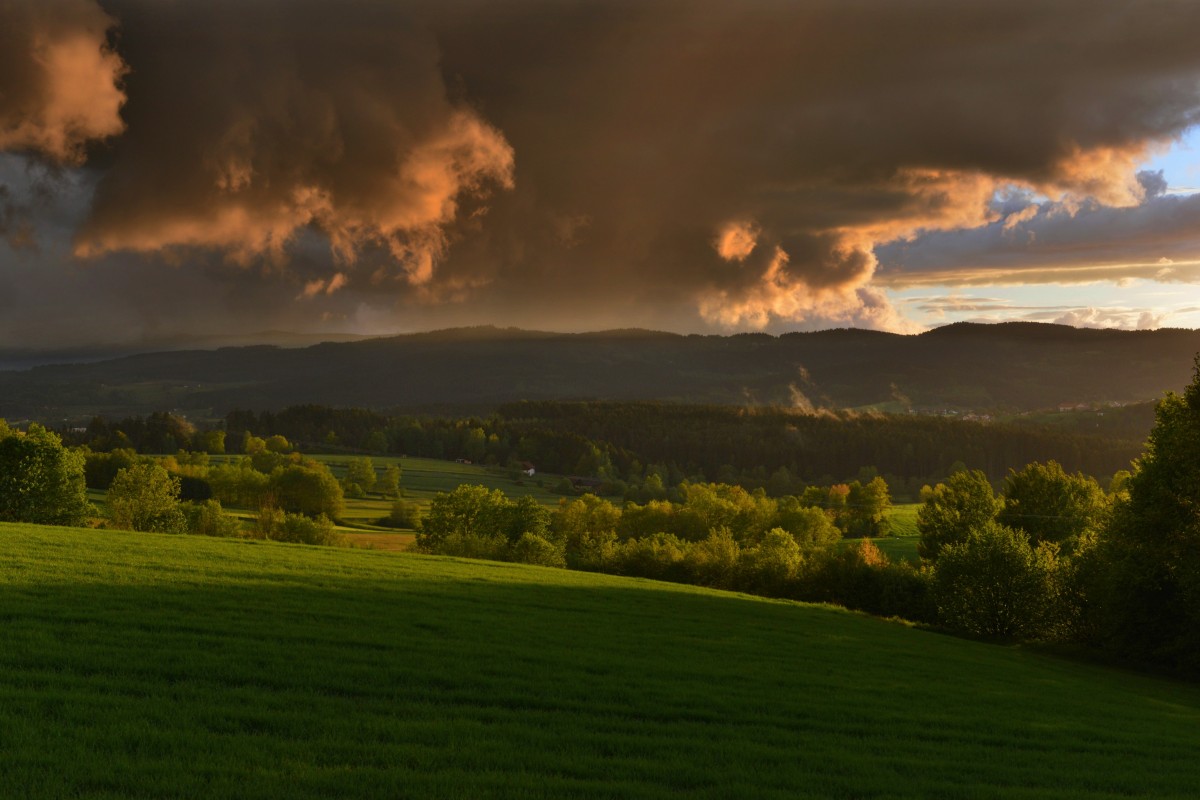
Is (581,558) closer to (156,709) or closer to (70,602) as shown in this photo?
(70,602)

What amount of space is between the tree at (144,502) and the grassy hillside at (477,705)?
1807 inches

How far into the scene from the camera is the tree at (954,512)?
74.0m

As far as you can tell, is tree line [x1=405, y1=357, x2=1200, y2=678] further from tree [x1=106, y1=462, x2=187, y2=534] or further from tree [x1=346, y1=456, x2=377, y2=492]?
tree [x1=346, y1=456, x2=377, y2=492]

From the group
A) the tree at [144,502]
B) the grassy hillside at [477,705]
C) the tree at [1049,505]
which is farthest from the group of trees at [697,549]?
the grassy hillside at [477,705]

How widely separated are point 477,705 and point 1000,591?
44210 millimetres

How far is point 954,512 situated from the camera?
75.5 metres

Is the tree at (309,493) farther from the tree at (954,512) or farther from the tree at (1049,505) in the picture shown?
the tree at (1049,505)

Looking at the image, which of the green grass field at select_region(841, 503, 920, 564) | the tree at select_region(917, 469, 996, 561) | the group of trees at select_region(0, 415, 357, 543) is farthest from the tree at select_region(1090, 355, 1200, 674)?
the group of trees at select_region(0, 415, 357, 543)

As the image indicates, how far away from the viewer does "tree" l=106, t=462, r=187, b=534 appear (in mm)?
69375

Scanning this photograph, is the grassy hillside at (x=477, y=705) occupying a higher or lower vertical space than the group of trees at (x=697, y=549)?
higher

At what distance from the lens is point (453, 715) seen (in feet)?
41.4

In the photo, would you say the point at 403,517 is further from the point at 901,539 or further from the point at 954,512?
the point at 954,512

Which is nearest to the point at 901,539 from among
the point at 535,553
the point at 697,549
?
the point at 697,549

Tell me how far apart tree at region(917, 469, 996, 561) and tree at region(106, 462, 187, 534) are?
70721 mm
